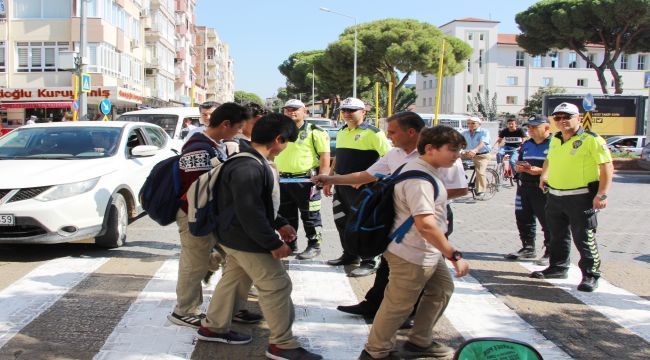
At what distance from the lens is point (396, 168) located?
479 centimetres

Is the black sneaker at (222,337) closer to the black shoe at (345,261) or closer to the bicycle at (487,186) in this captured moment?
the black shoe at (345,261)

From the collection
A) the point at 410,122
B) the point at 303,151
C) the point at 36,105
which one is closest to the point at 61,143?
the point at 303,151

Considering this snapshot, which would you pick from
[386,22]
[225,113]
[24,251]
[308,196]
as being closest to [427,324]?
[225,113]

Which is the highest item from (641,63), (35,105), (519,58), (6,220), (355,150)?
(519,58)

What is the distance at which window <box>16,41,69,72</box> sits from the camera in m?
35.7

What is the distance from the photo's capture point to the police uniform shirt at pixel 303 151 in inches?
255

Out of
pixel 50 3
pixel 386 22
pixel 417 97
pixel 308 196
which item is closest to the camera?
pixel 308 196

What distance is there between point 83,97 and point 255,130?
64.0ft

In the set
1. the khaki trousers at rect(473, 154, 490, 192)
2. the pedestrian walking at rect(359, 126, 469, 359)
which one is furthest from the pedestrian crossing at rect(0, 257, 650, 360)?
the khaki trousers at rect(473, 154, 490, 192)

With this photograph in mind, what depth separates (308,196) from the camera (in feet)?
21.4

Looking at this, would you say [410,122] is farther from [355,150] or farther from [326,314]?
[326,314]

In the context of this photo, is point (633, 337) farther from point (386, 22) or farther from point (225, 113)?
point (386, 22)

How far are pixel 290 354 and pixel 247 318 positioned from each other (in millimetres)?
944

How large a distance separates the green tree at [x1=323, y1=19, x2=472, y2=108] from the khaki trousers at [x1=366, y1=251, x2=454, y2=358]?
4437cm
